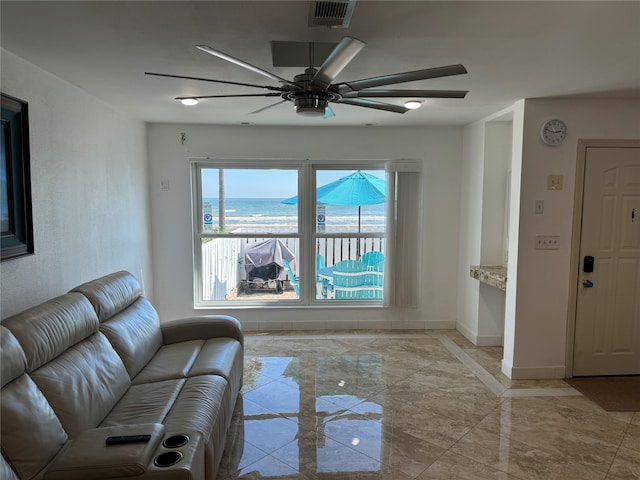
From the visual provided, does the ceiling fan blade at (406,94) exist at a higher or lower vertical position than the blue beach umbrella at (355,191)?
higher

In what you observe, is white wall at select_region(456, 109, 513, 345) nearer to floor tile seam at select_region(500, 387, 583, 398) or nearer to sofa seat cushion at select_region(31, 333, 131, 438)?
floor tile seam at select_region(500, 387, 583, 398)

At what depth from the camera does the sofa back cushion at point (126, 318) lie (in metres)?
2.71

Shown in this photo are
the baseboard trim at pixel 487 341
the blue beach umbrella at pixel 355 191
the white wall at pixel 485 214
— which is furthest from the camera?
the blue beach umbrella at pixel 355 191

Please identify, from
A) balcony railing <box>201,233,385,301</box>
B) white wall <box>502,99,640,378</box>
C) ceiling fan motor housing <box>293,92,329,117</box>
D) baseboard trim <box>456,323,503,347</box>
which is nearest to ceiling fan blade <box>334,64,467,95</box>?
ceiling fan motor housing <box>293,92,329,117</box>

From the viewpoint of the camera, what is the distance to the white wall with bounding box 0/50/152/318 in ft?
8.27

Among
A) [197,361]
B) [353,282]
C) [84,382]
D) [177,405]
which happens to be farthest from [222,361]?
[353,282]

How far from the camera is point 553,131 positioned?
354 centimetres

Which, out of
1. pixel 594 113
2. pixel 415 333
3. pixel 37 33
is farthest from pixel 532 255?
pixel 37 33

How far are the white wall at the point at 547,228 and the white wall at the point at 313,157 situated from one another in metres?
1.39

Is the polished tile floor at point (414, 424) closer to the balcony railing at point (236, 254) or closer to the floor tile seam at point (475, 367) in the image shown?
the floor tile seam at point (475, 367)

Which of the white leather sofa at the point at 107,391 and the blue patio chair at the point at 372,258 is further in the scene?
the blue patio chair at the point at 372,258

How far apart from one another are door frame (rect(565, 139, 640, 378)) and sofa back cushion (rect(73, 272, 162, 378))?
3500 mm

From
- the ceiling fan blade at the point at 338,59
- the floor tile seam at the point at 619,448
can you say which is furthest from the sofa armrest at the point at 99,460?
the floor tile seam at the point at 619,448

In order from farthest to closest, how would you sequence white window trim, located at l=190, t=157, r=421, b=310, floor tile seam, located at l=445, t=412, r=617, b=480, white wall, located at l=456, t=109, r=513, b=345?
white window trim, located at l=190, t=157, r=421, b=310 < white wall, located at l=456, t=109, r=513, b=345 < floor tile seam, located at l=445, t=412, r=617, b=480
